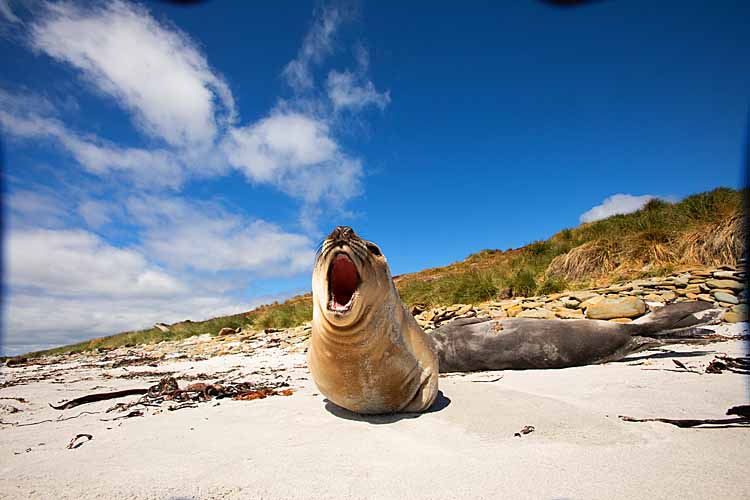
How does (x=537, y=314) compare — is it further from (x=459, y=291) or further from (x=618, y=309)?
(x=459, y=291)

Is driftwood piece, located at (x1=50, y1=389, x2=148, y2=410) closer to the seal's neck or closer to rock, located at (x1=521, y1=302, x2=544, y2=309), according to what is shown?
the seal's neck

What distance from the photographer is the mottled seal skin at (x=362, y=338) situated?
9.59 ft

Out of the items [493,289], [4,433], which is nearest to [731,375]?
[4,433]

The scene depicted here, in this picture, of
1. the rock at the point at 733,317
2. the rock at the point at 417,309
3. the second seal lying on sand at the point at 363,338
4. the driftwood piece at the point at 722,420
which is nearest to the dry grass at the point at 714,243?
the rock at the point at 733,317

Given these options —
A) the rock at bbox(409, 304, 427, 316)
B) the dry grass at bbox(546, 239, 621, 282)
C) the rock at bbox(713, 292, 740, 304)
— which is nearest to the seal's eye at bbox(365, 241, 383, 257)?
the rock at bbox(409, 304, 427, 316)

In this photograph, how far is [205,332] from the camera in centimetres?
1819

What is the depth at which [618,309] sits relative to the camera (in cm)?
736

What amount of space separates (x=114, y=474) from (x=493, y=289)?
408 inches

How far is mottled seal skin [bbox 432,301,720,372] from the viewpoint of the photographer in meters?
5.18

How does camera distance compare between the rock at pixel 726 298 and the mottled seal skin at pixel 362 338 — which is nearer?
the mottled seal skin at pixel 362 338

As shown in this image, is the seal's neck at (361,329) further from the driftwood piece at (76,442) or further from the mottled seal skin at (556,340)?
the mottled seal skin at (556,340)

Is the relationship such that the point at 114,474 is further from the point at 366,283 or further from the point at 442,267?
the point at 442,267

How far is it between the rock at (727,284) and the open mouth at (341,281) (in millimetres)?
8937

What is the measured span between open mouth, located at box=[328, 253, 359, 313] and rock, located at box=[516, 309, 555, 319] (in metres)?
5.76
